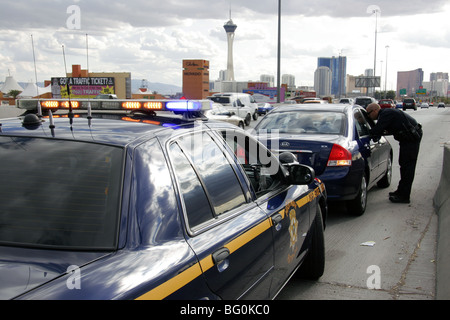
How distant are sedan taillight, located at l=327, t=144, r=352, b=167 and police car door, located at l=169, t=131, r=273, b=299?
12.1 ft

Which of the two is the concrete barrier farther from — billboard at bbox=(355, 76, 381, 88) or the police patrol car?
billboard at bbox=(355, 76, 381, 88)

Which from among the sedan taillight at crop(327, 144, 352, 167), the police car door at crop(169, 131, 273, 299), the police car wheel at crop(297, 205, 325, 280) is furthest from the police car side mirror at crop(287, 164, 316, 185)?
the sedan taillight at crop(327, 144, 352, 167)

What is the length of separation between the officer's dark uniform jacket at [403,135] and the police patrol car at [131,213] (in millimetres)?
5177

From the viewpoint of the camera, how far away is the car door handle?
2.30m

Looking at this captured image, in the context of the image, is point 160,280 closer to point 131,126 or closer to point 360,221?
point 131,126

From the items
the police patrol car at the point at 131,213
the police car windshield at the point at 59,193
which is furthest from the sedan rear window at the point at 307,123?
the police car windshield at the point at 59,193

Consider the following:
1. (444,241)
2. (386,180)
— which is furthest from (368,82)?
(444,241)

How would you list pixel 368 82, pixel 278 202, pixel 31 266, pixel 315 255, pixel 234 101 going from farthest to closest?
pixel 368 82, pixel 234 101, pixel 315 255, pixel 278 202, pixel 31 266

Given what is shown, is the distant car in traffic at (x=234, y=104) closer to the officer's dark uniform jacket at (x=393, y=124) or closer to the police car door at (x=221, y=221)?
the officer's dark uniform jacket at (x=393, y=124)

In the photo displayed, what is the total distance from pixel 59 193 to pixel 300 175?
2041mm

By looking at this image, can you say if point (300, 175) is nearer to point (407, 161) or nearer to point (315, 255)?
point (315, 255)

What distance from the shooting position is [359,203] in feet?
22.9
